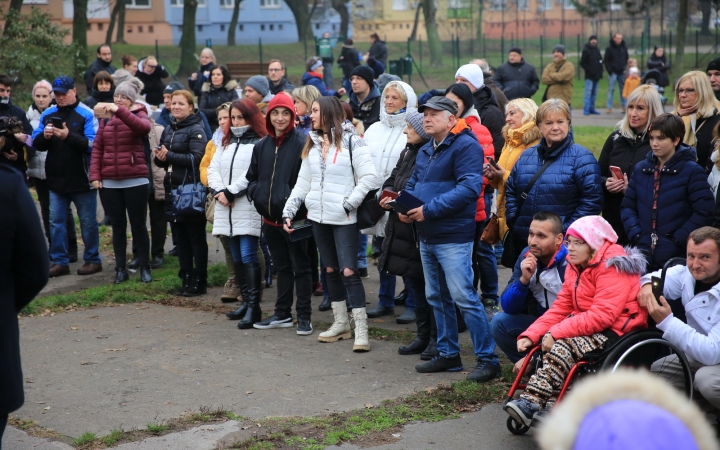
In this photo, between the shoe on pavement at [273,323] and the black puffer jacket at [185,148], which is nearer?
the shoe on pavement at [273,323]

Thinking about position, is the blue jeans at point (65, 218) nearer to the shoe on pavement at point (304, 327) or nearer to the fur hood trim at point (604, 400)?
the shoe on pavement at point (304, 327)

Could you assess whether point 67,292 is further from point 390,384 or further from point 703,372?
point 703,372

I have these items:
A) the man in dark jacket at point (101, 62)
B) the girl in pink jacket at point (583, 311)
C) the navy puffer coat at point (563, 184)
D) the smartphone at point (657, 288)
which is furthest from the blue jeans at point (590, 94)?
the smartphone at point (657, 288)

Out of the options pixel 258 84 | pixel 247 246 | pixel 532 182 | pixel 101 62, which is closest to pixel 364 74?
pixel 258 84

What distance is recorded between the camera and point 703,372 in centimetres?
479

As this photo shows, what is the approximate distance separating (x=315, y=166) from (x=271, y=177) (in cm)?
55

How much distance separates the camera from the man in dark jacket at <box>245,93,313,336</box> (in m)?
7.44

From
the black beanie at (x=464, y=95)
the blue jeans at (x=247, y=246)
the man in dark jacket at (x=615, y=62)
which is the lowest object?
the blue jeans at (x=247, y=246)

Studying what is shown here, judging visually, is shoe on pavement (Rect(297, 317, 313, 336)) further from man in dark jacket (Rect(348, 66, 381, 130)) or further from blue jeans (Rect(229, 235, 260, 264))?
man in dark jacket (Rect(348, 66, 381, 130))

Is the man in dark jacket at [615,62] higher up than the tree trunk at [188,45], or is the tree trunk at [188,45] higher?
the tree trunk at [188,45]

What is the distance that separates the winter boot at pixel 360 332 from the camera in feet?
22.8

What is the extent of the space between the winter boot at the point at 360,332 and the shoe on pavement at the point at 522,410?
2170mm

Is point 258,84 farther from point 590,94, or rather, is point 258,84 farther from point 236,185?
point 590,94

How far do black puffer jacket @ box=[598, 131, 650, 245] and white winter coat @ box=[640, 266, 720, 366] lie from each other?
134cm
